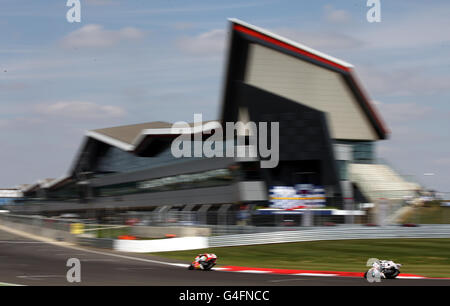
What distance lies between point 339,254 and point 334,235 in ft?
11.3

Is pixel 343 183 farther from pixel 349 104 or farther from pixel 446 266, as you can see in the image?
pixel 446 266

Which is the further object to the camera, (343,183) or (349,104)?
(349,104)

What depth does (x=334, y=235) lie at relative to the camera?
2642cm

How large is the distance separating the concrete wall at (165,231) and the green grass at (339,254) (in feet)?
11.6

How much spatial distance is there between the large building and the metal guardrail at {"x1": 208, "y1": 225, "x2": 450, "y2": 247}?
1061cm

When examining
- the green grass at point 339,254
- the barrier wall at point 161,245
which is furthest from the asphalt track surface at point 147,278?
the barrier wall at point 161,245

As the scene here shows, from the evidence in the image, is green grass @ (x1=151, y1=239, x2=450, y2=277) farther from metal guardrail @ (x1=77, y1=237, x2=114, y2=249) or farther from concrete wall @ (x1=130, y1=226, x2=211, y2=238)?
concrete wall @ (x1=130, y1=226, x2=211, y2=238)

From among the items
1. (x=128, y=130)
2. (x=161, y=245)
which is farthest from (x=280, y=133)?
(x=128, y=130)

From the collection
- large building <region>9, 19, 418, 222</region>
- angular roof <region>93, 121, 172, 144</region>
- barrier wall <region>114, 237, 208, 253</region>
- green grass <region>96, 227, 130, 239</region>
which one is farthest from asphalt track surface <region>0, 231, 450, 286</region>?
angular roof <region>93, 121, 172, 144</region>

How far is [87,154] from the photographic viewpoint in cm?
8494

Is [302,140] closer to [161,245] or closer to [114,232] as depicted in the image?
[114,232]

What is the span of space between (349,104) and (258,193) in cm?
1218

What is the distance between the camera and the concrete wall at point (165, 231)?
2970 centimetres

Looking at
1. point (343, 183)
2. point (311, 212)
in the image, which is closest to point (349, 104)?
point (343, 183)
